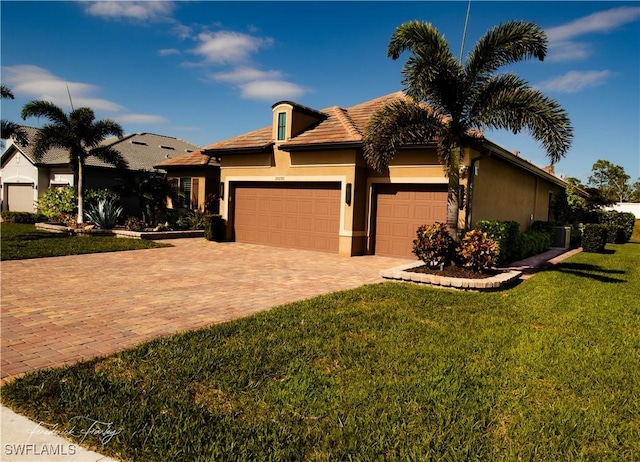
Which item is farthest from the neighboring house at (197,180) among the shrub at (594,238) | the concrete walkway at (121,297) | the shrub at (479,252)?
the shrub at (594,238)

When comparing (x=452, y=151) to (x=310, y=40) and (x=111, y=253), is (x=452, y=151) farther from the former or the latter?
(x=111, y=253)

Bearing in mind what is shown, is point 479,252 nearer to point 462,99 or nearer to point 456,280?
point 456,280

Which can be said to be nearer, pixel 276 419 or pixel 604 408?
pixel 276 419

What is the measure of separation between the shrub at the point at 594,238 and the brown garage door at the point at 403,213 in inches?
360

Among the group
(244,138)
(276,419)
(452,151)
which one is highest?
(244,138)

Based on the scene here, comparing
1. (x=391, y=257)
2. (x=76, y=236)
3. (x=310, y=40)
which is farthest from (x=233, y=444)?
(x=76, y=236)

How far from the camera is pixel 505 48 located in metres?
9.21

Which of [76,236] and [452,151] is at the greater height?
[452,151]

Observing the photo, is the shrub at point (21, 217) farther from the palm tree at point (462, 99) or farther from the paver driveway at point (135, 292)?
the palm tree at point (462, 99)

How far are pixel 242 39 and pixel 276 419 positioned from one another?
12.6 metres

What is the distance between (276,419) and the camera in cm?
325

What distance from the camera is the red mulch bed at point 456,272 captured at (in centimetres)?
911

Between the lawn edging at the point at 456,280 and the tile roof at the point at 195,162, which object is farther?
the tile roof at the point at 195,162

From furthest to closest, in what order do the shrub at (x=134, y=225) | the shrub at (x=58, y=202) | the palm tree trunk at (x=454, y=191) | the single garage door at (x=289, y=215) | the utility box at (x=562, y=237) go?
the shrub at (x=58, y=202) → the utility box at (x=562, y=237) → the shrub at (x=134, y=225) → the single garage door at (x=289, y=215) → the palm tree trunk at (x=454, y=191)
